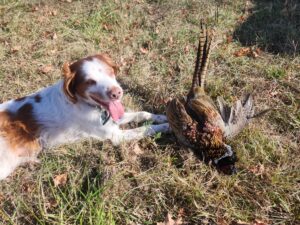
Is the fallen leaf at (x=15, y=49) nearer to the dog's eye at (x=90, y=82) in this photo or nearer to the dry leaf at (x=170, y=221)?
the dog's eye at (x=90, y=82)

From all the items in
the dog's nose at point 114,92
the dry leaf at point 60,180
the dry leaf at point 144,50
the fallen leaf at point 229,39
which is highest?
the dog's nose at point 114,92

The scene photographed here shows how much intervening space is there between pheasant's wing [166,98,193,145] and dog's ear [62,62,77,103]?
40.7 inches

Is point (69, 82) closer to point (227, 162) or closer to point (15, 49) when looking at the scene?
point (227, 162)

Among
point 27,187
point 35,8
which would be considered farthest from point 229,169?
point 35,8

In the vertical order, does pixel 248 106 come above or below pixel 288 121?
above

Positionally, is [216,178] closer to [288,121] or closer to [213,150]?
[213,150]

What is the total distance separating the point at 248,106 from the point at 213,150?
71cm

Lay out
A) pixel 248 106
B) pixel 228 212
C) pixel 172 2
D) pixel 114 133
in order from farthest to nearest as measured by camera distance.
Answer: pixel 172 2 < pixel 114 133 < pixel 248 106 < pixel 228 212

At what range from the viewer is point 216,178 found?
12.9 feet

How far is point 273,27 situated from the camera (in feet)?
21.9

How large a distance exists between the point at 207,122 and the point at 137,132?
3.47 ft

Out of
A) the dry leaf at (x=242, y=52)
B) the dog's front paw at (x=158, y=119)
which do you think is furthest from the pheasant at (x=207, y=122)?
the dry leaf at (x=242, y=52)

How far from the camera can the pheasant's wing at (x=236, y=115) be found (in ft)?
13.2

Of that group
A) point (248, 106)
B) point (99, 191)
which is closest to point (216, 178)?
point (248, 106)
